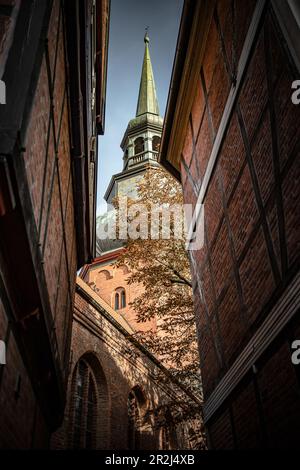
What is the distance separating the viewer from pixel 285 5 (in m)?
4.22

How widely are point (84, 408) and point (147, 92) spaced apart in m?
38.6

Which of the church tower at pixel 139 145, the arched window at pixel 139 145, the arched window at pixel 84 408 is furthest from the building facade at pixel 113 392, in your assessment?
the arched window at pixel 139 145

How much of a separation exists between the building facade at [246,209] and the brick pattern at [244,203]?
14mm

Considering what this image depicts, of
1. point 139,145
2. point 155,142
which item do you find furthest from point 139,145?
point 155,142

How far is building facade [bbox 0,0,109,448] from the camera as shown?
367 centimetres

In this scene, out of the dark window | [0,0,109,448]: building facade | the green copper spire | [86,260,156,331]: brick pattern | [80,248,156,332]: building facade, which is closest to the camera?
[0,0,109,448]: building facade

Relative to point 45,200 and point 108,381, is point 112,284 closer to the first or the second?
point 108,381

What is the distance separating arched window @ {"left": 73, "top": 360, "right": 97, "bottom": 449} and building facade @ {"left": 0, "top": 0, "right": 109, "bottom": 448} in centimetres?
361

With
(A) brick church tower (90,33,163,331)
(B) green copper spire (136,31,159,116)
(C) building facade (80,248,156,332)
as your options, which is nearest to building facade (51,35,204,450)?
(A) brick church tower (90,33,163,331)

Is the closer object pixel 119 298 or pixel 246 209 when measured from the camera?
pixel 246 209

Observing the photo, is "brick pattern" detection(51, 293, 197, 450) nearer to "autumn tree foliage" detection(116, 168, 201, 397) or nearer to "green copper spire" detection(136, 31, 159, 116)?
"autumn tree foliage" detection(116, 168, 201, 397)

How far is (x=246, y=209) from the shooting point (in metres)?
5.45

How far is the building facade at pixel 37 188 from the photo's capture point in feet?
12.0

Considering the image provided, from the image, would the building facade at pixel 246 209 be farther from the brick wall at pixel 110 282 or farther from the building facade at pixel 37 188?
the brick wall at pixel 110 282
